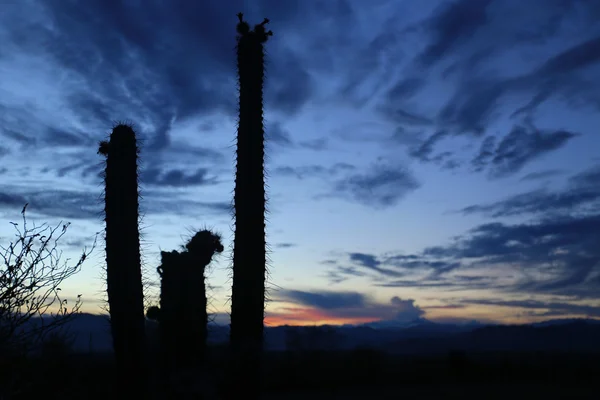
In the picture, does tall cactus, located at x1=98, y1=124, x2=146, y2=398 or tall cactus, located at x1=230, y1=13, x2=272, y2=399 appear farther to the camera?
tall cactus, located at x1=98, y1=124, x2=146, y2=398

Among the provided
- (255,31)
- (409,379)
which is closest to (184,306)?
(255,31)

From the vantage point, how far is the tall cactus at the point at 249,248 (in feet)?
32.8

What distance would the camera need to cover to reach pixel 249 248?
10211 mm

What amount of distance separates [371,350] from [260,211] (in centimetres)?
2797

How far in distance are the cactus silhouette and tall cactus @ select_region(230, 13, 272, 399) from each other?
3164 millimetres

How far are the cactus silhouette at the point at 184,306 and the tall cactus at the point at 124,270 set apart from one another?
234 centimetres

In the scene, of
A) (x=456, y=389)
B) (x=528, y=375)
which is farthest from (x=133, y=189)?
(x=528, y=375)

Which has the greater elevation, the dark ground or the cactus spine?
the cactus spine

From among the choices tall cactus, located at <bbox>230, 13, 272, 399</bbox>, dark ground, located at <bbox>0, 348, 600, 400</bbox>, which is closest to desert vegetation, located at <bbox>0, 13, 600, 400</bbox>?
tall cactus, located at <bbox>230, 13, 272, 399</bbox>

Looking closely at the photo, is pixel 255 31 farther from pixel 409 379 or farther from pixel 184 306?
pixel 409 379

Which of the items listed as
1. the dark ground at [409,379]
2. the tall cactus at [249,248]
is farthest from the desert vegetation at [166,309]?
the dark ground at [409,379]

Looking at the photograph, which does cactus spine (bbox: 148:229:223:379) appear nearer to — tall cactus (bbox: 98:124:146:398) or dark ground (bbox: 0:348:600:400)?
tall cactus (bbox: 98:124:146:398)

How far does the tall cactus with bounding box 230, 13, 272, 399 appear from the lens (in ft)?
32.8

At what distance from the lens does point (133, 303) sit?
34.1ft
